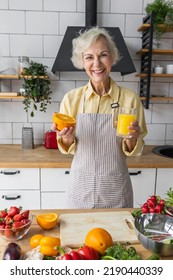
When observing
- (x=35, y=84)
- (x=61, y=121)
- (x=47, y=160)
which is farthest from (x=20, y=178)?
(x=61, y=121)

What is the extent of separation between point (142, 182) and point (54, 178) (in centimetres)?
63

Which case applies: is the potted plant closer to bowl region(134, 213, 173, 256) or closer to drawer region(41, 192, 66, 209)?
drawer region(41, 192, 66, 209)

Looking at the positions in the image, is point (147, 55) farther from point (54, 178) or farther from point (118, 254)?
point (118, 254)

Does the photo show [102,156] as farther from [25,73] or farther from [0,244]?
[25,73]

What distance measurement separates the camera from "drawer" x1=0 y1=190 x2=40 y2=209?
1968 mm

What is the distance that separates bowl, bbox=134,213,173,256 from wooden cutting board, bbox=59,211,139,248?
58 millimetres

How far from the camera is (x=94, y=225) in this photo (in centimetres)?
100

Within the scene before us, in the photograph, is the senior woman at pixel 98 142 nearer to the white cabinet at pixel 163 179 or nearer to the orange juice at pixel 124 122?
the orange juice at pixel 124 122

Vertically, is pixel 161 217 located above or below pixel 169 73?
below

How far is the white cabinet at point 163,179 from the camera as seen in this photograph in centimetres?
195

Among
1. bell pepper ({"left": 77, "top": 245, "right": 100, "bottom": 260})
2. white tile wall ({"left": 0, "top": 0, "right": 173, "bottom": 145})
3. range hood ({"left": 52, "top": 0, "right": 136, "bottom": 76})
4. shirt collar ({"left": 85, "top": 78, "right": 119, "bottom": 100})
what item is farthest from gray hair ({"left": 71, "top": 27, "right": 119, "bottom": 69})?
white tile wall ({"left": 0, "top": 0, "right": 173, "bottom": 145})

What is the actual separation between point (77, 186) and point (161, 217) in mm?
543

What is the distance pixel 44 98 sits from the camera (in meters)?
2.24
